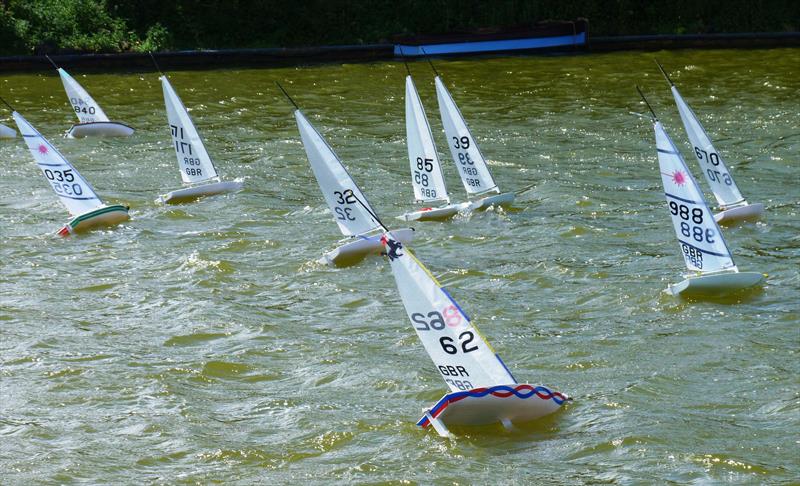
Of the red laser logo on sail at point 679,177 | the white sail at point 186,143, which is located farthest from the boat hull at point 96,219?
the red laser logo on sail at point 679,177

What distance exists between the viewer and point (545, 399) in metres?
16.1

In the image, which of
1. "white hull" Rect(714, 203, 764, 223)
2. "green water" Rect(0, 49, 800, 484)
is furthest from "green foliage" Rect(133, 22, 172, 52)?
"white hull" Rect(714, 203, 764, 223)

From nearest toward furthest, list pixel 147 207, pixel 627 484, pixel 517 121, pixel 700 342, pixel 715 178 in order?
pixel 627 484 → pixel 700 342 → pixel 715 178 → pixel 147 207 → pixel 517 121

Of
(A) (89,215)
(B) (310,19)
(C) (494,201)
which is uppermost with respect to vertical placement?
(B) (310,19)

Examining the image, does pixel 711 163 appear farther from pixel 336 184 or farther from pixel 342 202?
pixel 336 184

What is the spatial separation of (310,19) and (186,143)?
2859 cm

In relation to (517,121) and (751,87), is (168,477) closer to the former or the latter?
(517,121)

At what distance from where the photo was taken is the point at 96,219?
28297mm

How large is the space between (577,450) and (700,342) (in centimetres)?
486

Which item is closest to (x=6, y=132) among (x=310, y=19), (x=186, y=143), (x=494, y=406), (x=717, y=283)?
(x=186, y=143)

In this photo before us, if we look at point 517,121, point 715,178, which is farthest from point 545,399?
point 517,121

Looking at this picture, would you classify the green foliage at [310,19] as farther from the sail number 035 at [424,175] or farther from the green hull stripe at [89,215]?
the sail number 035 at [424,175]

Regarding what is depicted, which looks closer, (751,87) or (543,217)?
(543,217)

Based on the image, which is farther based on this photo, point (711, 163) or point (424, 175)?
point (424, 175)
